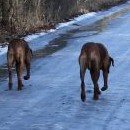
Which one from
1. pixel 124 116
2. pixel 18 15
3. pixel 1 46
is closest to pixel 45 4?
pixel 18 15

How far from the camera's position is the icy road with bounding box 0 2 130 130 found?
8.40m

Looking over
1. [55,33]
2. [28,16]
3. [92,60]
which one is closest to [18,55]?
[92,60]

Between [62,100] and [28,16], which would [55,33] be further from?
[62,100]

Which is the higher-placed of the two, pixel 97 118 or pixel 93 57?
pixel 93 57

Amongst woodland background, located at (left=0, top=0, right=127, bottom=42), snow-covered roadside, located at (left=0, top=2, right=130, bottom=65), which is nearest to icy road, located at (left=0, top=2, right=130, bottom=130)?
snow-covered roadside, located at (left=0, top=2, right=130, bottom=65)

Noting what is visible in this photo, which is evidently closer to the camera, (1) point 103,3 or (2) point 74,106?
(2) point 74,106

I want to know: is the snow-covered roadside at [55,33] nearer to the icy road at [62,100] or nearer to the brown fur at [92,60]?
the icy road at [62,100]

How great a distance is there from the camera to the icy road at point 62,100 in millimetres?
8398

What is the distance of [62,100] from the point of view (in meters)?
9.94

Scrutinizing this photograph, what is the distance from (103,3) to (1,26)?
1907cm

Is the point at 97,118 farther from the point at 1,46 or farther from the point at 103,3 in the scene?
the point at 103,3

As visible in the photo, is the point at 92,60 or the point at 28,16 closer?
the point at 92,60

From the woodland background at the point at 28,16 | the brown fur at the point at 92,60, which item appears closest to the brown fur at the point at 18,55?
the brown fur at the point at 92,60

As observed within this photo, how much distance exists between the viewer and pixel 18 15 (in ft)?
72.8
